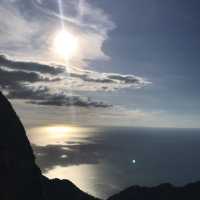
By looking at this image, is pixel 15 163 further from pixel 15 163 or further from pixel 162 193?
pixel 162 193

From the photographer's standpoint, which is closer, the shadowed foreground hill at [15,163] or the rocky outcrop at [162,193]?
the shadowed foreground hill at [15,163]

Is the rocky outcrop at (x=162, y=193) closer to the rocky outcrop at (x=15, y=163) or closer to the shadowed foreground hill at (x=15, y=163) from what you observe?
the shadowed foreground hill at (x=15, y=163)

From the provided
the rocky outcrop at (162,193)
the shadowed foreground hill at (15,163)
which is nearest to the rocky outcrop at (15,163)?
the shadowed foreground hill at (15,163)

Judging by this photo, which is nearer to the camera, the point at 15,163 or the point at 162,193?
the point at 15,163

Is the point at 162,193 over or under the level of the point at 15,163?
under

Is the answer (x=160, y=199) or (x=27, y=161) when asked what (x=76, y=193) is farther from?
(x=27, y=161)

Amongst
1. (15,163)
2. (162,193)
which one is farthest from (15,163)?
(162,193)

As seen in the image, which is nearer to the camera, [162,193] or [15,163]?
[15,163]

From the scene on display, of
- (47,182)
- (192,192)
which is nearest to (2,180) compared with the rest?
(47,182)

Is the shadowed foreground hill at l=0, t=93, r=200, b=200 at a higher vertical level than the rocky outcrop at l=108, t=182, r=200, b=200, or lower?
higher

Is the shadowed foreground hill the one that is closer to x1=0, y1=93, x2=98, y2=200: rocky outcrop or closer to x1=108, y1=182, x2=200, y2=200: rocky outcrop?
x1=0, y1=93, x2=98, y2=200: rocky outcrop

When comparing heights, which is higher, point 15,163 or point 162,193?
point 15,163

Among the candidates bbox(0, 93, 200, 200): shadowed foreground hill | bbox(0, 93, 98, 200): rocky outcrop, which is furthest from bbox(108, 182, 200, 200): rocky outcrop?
bbox(0, 93, 98, 200): rocky outcrop
